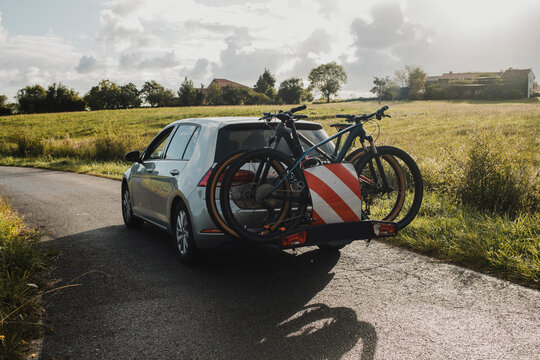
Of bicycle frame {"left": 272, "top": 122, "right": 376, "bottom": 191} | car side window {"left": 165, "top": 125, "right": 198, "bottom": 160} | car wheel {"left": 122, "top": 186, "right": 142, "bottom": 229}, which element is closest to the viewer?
bicycle frame {"left": 272, "top": 122, "right": 376, "bottom": 191}

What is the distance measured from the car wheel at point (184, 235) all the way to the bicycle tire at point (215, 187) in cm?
78

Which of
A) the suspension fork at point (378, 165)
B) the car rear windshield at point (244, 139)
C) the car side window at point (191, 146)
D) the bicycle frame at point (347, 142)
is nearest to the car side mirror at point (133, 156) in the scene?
the car side window at point (191, 146)

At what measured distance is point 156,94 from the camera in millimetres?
119812

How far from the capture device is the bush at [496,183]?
7582 mm

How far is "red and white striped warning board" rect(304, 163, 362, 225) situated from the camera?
445cm

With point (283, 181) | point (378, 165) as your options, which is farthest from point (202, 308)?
point (378, 165)

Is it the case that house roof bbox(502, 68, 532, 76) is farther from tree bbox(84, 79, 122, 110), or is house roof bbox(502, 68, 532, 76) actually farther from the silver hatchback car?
the silver hatchback car

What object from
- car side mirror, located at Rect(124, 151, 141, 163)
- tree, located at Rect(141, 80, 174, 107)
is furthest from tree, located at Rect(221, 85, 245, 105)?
car side mirror, located at Rect(124, 151, 141, 163)

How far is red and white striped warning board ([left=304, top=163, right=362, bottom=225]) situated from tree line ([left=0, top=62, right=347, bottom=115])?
342 ft

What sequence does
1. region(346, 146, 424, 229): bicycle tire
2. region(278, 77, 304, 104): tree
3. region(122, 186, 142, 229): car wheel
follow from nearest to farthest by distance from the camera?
region(346, 146, 424, 229): bicycle tire → region(122, 186, 142, 229): car wheel → region(278, 77, 304, 104): tree

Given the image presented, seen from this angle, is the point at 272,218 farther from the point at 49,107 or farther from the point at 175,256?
the point at 49,107

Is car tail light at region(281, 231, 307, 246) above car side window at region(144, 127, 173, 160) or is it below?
below

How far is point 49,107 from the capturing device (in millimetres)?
100125

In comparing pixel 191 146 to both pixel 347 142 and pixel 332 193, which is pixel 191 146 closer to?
pixel 347 142
